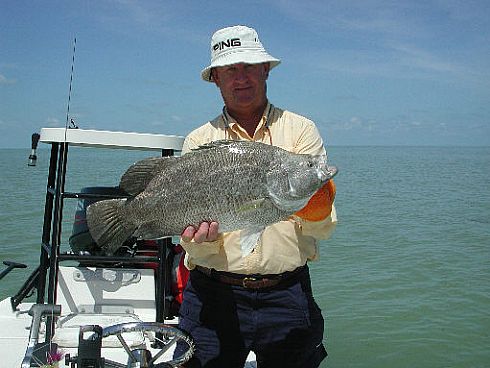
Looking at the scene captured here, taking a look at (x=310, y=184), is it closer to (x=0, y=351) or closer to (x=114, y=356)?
(x=114, y=356)

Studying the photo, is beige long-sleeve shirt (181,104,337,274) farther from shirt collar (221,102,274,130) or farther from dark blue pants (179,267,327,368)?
dark blue pants (179,267,327,368)

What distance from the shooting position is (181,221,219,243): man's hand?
2820 mm

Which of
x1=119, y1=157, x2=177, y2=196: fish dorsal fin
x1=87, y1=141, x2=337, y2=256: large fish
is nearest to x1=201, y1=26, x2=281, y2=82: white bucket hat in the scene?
x1=87, y1=141, x2=337, y2=256: large fish

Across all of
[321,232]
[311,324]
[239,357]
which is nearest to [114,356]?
[239,357]

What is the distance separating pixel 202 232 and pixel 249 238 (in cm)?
24

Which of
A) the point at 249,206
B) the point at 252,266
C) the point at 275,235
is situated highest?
the point at 249,206

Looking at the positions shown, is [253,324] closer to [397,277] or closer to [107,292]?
[107,292]

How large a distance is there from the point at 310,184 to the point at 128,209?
3.16ft

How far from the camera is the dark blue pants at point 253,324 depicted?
3.27 metres

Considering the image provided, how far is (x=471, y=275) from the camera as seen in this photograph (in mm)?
12570

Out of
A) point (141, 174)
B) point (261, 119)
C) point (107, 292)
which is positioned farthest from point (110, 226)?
point (107, 292)

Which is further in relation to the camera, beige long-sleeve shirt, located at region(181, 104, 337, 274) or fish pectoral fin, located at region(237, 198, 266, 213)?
beige long-sleeve shirt, located at region(181, 104, 337, 274)

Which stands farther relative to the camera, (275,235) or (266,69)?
(266,69)

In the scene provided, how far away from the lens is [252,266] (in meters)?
3.18
